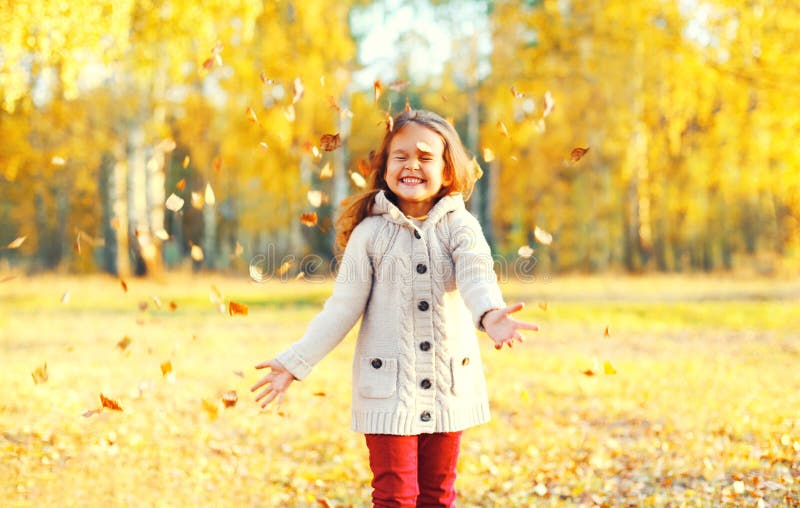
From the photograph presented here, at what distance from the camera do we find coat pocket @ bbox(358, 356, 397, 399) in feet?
8.93

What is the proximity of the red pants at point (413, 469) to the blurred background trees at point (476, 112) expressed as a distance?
6028mm

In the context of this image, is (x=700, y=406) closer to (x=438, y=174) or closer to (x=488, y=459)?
Answer: (x=488, y=459)

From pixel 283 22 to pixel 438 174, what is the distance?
51.1 ft

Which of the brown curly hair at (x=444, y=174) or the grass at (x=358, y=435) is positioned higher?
the brown curly hair at (x=444, y=174)

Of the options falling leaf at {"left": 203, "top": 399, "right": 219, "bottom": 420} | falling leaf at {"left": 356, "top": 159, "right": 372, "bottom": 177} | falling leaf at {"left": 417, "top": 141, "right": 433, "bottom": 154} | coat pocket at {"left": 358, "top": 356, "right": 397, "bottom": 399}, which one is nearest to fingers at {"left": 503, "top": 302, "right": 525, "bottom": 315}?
coat pocket at {"left": 358, "top": 356, "right": 397, "bottom": 399}

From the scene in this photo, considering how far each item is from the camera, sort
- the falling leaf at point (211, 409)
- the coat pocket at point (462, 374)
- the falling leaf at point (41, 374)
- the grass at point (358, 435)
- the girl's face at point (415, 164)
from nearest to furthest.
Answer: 1. the coat pocket at point (462, 374)
2. the girl's face at point (415, 164)
3. the falling leaf at point (211, 409)
4. the grass at point (358, 435)
5. the falling leaf at point (41, 374)

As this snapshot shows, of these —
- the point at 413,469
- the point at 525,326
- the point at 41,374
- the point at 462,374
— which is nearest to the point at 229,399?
the point at 413,469

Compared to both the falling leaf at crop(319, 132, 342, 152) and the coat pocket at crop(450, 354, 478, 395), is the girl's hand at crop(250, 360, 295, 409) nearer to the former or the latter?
the coat pocket at crop(450, 354, 478, 395)

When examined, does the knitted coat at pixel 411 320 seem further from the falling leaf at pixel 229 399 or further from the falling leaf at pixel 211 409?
the falling leaf at pixel 211 409

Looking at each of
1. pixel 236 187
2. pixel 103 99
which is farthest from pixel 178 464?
pixel 236 187

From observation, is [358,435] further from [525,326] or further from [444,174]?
[525,326]

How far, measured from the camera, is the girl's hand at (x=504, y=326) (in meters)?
2.49

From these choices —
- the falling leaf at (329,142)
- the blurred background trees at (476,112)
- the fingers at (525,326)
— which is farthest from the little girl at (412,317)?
the blurred background trees at (476,112)

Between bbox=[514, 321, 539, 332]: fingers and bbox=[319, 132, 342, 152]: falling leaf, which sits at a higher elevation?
bbox=[319, 132, 342, 152]: falling leaf
